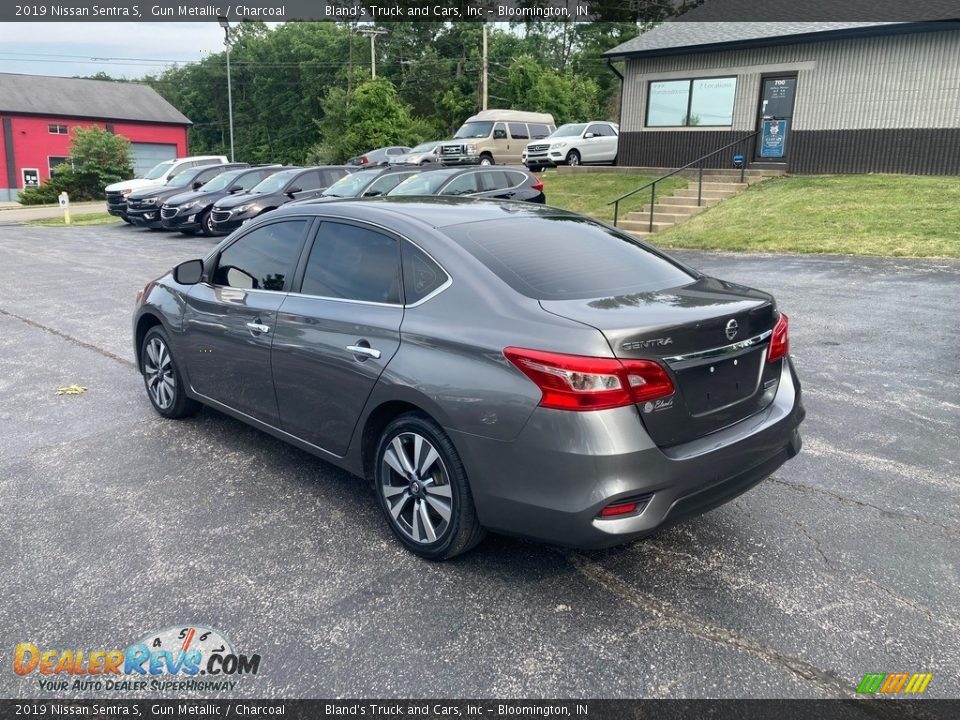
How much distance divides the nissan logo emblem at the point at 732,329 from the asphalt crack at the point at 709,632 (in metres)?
1.18

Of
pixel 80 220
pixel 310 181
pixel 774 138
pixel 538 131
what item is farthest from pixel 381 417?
pixel 538 131

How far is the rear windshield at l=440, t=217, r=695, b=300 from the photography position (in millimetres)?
3691

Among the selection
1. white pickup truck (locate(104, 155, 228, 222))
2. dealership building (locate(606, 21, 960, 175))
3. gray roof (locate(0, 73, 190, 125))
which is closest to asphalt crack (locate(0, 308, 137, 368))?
white pickup truck (locate(104, 155, 228, 222))

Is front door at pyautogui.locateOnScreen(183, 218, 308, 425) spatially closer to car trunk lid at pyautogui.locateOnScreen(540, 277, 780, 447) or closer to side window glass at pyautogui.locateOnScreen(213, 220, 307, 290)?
side window glass at pyautogui.locateOnScreen(213, 220, 307, 290)

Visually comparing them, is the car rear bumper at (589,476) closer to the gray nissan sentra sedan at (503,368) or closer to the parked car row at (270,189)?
the gray nissan sentra sedan at (503,368)

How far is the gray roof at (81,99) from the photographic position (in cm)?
4938

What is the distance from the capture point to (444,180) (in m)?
15.6

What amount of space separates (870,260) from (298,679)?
1317cm

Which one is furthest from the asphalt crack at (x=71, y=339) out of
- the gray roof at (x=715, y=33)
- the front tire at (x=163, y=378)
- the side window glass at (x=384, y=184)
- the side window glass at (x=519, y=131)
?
the side window glass at (x=519, y=131)

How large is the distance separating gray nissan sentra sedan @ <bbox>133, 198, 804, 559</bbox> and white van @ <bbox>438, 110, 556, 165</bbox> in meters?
25.0

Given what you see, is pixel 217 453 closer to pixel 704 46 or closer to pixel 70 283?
pixel 70 283

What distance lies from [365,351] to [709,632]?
1.97 meters

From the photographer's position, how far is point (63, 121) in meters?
50.2

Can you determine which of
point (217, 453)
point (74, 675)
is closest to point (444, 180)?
point (217, 453)
